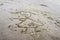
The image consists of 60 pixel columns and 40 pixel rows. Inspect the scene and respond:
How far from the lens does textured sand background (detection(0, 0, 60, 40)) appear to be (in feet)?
4.35

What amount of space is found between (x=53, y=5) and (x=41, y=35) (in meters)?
1.07

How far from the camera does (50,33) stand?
139cm

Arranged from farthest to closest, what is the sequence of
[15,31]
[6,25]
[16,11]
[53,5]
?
[53,5], [16,11], [6,25], [15,31]

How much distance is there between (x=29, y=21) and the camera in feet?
5.33

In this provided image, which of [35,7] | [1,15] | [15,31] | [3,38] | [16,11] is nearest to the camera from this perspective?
[3,38]

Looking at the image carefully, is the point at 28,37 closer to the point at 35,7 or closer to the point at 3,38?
the point at 3,38

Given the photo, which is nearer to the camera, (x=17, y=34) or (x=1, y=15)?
(x=17, y=34)

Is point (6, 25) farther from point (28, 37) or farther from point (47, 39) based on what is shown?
point (47, 39)

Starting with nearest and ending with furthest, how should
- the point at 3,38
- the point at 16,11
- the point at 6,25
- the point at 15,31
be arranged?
the point at 3,38 → the point at 15,31 → the point at 6,25 → the point at 16,11

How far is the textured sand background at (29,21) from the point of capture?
1327 millimetres

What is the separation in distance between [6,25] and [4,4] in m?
0.76

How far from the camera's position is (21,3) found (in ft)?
7.34

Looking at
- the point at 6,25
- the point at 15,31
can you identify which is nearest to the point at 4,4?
the point at 6,25

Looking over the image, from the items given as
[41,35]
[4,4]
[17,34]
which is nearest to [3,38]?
[17,34]
